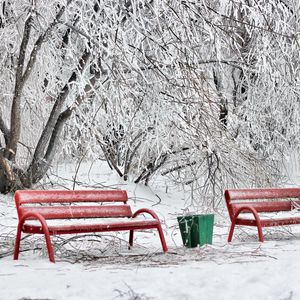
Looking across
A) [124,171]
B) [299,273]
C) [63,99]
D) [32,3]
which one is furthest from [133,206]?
[299,273]

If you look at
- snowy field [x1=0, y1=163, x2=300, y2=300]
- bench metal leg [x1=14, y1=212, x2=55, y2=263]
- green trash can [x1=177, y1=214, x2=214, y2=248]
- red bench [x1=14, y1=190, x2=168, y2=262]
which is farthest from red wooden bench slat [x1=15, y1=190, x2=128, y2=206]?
green trash can [x1=177, y1=214, x2=214, y2=248]

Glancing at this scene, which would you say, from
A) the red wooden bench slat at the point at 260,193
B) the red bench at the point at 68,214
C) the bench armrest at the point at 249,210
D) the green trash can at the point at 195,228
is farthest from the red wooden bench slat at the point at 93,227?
the red wooden bench slat at the point at 260,193

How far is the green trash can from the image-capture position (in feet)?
21.1

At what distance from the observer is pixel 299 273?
4586 mm


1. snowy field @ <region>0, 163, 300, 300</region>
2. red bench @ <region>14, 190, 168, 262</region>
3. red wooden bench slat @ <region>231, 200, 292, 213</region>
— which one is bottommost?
snowy field @ <region>0, 163, 300, 300</region>

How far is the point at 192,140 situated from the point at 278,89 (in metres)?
2.18

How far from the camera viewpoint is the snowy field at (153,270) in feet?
13.2

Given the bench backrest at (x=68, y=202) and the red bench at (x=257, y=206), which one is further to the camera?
the red bench at (x=257, y=206)

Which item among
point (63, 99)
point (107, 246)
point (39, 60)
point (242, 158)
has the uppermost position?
point (39, 60)

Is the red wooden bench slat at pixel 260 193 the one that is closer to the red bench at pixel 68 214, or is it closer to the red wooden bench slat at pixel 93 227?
the red bench at pixel 68 214

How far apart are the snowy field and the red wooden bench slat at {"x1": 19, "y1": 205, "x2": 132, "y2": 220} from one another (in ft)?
1.01

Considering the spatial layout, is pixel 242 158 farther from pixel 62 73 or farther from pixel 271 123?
pixel 62 73

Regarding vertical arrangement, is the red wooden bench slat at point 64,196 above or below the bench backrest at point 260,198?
above

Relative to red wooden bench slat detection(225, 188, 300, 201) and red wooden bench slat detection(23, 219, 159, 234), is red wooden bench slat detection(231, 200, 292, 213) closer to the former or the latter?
red wooden bench slat detection(225, 188, 300, 201)
